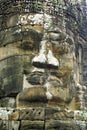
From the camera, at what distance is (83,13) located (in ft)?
38.9

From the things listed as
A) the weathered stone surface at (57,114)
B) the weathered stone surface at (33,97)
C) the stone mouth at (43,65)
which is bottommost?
the weathered stone surface at (57,114)

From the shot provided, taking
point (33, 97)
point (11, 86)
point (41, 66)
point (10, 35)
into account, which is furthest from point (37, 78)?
point (10, 35)

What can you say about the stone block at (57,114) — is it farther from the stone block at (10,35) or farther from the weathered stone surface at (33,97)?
the stone block at (10,35)

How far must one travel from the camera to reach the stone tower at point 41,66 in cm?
932

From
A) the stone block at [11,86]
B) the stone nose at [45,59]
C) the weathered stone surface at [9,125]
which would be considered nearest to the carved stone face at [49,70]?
the stone nose at [45,59]

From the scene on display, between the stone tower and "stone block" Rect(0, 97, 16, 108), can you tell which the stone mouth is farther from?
"stone block" Rect(0, 97, 16, 108)

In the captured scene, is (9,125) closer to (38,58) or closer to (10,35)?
(38,58)

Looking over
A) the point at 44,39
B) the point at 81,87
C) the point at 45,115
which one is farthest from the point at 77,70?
the point at 45,115

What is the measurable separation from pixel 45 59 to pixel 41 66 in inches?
8.7

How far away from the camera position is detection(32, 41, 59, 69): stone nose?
9.95 m

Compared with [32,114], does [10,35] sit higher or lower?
higher

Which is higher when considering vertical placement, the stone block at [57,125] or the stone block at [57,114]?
the stone block at [57,114]

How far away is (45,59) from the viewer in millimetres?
10008

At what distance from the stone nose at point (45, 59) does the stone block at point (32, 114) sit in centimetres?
125
